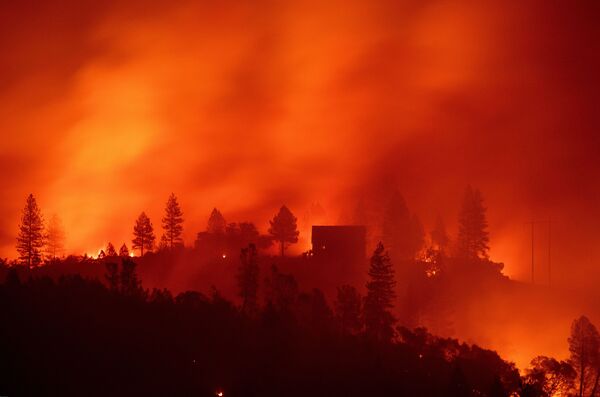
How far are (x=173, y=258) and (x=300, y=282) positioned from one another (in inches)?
846

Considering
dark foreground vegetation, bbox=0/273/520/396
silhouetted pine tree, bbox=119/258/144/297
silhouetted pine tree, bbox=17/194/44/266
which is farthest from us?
silhouetted pine tree, bbox=17/194/44/266

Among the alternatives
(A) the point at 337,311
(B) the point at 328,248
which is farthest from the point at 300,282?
(A) the point at 337,311

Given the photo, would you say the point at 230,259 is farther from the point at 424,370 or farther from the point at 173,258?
the point at 424,370

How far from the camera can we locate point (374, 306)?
2803 inches

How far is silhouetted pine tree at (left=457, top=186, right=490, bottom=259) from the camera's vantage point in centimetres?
11575

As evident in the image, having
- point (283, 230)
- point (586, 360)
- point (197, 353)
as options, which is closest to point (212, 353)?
point (197, 353)

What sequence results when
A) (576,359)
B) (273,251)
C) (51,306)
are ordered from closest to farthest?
1. (51,306)
2. (576,359)
3. (273,251)

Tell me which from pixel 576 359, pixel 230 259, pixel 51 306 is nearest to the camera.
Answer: pixel 51 306

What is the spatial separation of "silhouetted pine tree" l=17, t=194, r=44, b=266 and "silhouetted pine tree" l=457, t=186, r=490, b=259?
74.3 metres

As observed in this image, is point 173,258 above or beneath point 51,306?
above

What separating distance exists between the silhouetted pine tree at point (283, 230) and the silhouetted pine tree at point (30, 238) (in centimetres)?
3755

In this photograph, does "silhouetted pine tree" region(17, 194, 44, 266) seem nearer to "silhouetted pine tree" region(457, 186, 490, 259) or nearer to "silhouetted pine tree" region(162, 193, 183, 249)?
"silhouetted pine tree" region(162, 193, 183, 249)

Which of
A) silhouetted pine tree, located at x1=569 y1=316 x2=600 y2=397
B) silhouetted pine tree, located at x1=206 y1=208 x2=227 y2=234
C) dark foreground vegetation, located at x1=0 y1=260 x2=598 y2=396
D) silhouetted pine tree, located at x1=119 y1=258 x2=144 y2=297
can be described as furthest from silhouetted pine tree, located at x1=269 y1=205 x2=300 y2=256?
silhouetted pine tree, located at x1=569 y1=316 x2=600 y2=397

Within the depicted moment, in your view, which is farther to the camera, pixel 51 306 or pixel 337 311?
pixel 337 311
